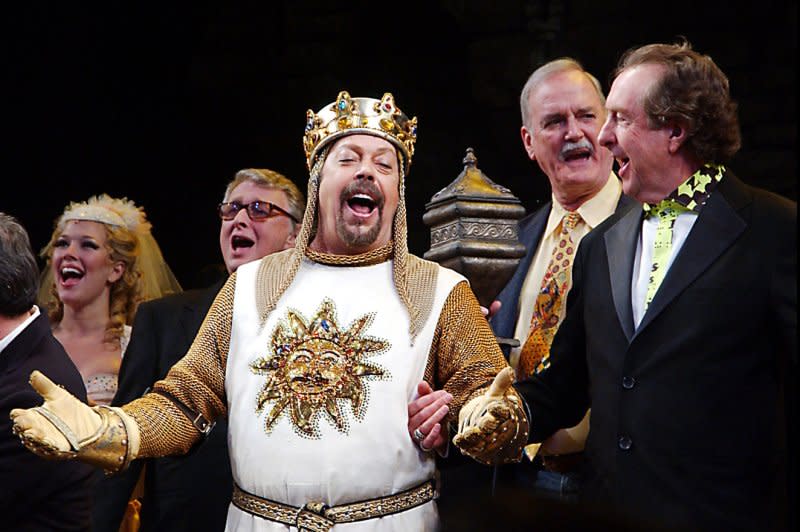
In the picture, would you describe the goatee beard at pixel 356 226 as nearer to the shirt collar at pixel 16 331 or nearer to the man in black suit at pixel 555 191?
the man in black suit at pixel 555 191

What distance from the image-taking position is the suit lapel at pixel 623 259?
3201mm

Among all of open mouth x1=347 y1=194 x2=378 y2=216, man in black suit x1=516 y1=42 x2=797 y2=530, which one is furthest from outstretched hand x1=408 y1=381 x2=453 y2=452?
open mouth x1=347 y1=194 x2=378 y2=216

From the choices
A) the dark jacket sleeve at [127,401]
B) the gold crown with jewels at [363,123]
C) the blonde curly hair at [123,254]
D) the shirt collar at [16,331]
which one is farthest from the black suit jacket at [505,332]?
the blonde curly hair at [123,254]

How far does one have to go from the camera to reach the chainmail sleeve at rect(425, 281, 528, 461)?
10.7 feet

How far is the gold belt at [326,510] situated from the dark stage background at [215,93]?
2.76m

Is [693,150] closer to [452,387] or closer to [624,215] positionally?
[624,215]

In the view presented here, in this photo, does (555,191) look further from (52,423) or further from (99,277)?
(99,277)

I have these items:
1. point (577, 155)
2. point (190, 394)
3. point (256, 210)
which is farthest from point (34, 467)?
point (577, 155)

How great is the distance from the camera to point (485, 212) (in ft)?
12.4

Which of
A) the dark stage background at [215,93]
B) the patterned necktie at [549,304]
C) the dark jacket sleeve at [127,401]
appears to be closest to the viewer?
the patterned necktie at [549,304]

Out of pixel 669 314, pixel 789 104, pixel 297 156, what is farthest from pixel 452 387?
pixel 297 156

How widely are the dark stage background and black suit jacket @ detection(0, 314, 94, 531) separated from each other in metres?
2.44

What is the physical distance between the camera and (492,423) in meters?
2.96

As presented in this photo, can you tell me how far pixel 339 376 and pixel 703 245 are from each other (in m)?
0.97
